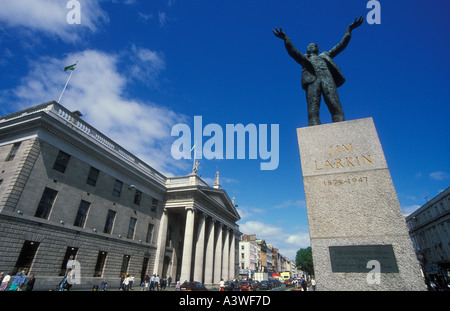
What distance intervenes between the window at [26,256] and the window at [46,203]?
220 centimetres

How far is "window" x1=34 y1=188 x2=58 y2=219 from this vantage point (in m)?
19.3

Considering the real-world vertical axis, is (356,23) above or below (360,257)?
above

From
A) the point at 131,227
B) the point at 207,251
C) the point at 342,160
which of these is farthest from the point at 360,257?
the point at 207,251

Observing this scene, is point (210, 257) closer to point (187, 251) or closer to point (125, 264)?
point (187, 251)

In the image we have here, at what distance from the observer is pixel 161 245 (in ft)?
108

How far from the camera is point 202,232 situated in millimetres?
35938

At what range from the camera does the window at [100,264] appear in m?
23.7

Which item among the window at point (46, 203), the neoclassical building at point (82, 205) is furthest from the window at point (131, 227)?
the window at point (46, 203)

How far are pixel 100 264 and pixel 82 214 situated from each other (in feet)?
18.9

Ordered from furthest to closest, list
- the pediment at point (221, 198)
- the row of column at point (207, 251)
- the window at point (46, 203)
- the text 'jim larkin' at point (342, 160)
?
the pediment at point (221, 198), the row of column at point (207, 251), the window at point (46, 203), the text 'jim larkin' at point (342, 160)

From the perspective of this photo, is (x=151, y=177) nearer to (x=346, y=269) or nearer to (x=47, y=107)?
(x=47, y=107)

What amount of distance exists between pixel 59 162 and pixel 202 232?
21.8 meters

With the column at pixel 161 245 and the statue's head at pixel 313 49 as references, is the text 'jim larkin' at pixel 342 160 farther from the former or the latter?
the column at pixel 161 245
